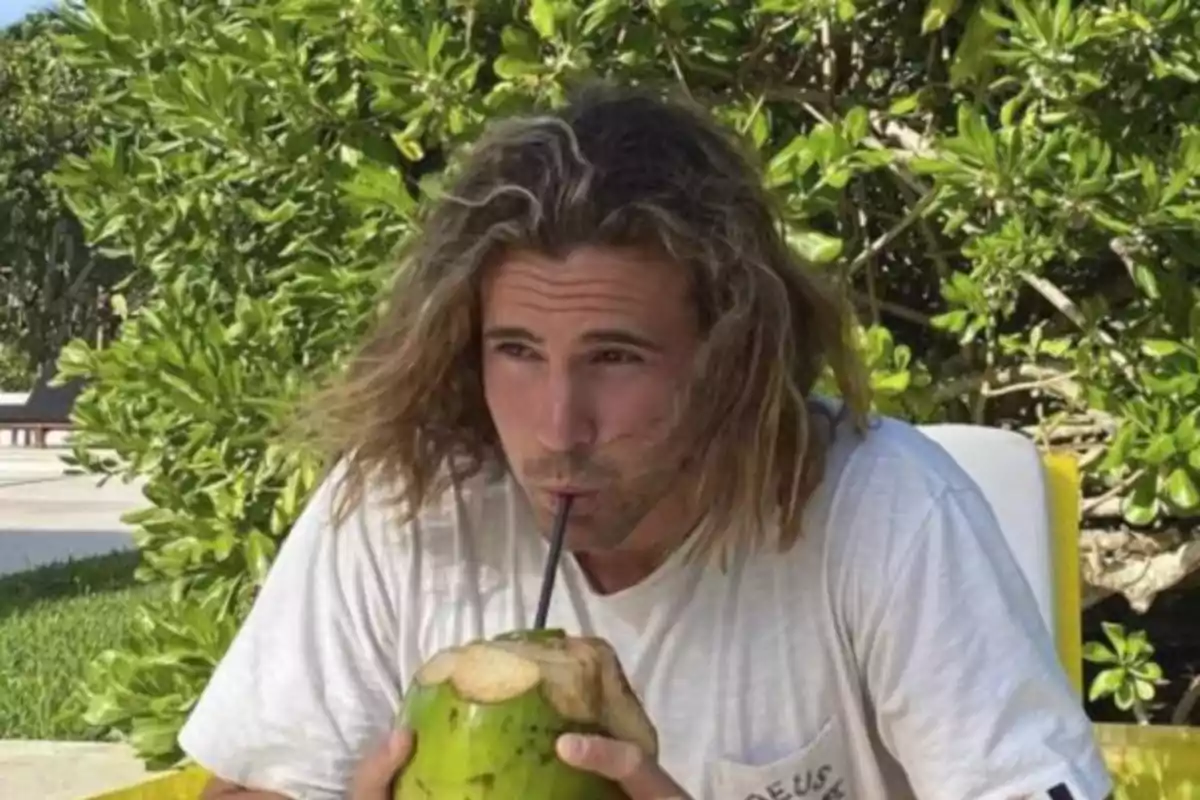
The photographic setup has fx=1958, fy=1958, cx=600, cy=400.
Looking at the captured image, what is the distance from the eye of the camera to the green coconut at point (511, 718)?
1176 millimetres

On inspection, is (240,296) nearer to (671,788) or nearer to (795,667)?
(795,667)

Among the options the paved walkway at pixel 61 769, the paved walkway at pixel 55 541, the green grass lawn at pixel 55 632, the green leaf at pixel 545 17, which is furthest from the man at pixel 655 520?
the paved walkway at pixel 61 769

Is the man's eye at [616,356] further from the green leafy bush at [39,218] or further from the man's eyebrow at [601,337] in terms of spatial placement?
the green leafy bush at [39,218]

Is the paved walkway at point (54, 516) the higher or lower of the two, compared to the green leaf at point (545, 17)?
lower

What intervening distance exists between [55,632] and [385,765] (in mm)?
5457

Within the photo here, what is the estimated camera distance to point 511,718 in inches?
46.5

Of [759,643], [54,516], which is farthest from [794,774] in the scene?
[54,516]

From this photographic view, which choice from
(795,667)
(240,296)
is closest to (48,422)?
(240,296)

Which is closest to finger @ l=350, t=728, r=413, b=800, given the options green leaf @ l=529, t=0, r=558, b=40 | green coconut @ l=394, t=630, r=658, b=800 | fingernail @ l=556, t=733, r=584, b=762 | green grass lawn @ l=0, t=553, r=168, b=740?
green coconut @ l=394, t=630, r=658, b=800

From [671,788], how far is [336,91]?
157 centimetres

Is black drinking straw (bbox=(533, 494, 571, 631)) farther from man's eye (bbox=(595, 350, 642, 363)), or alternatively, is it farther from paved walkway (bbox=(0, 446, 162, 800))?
paved walkway (bbox=(0, 446, 162, 800))

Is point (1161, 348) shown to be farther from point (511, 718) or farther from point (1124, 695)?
point (511, 718)

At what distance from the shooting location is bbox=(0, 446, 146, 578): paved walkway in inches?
370

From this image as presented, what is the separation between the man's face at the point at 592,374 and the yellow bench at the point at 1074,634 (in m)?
0.92
